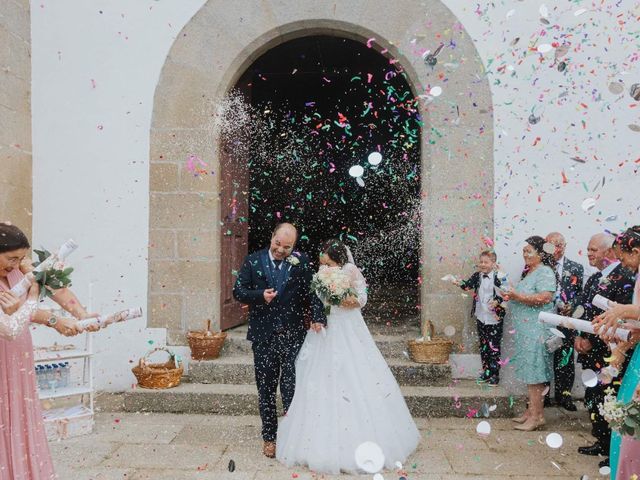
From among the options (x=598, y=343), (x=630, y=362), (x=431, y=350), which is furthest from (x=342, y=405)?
(x=598, y=343)

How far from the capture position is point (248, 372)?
534 cm

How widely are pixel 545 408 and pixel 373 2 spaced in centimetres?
415

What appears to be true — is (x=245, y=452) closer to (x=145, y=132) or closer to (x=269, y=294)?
(x=269, y=294)

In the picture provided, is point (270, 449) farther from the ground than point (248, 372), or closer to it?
closer to it

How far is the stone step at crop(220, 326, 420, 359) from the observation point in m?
5.61

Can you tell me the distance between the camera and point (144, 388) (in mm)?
5141

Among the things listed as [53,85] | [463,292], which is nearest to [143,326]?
[53,85]

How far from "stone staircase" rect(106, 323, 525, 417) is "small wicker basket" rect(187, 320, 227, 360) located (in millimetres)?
68

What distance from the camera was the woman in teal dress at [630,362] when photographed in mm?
2676

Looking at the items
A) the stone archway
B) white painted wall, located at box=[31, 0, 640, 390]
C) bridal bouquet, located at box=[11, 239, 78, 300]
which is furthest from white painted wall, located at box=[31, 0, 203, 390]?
bridal bouquet, located at box=[11, 239, 78, 300]

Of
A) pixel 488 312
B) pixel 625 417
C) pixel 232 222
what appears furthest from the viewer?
pixel 232 222

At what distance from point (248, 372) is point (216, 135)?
2324 millimetres

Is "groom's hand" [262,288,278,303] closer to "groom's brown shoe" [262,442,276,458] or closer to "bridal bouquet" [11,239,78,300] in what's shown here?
"groom's brown shoe" [262,442,276,458]

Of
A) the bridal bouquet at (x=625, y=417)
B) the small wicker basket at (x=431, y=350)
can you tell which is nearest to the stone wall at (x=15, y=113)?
the small wicker basket at (x=431, y=350)
